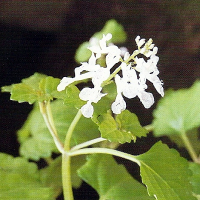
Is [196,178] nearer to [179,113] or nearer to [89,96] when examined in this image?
[179,113]

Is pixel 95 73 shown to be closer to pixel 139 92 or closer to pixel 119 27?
pixel 139 92

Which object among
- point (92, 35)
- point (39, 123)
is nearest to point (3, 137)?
point (39, 123)

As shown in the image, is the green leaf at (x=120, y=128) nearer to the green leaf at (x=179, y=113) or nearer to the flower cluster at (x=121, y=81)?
the flower cluster at (x=121, y=81)

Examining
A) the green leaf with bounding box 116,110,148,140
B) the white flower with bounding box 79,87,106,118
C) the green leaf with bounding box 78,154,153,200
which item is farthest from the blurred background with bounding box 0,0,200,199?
the white flower with bounding box 79,87,106,118

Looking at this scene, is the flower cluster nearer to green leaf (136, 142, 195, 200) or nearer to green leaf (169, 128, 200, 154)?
green leaf (136, 142, 195, 200)

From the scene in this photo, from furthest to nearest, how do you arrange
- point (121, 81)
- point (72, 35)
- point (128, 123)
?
point (72, 35)
point (128, 123)
point (121, 81)

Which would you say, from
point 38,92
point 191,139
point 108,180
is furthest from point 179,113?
point 38,92
